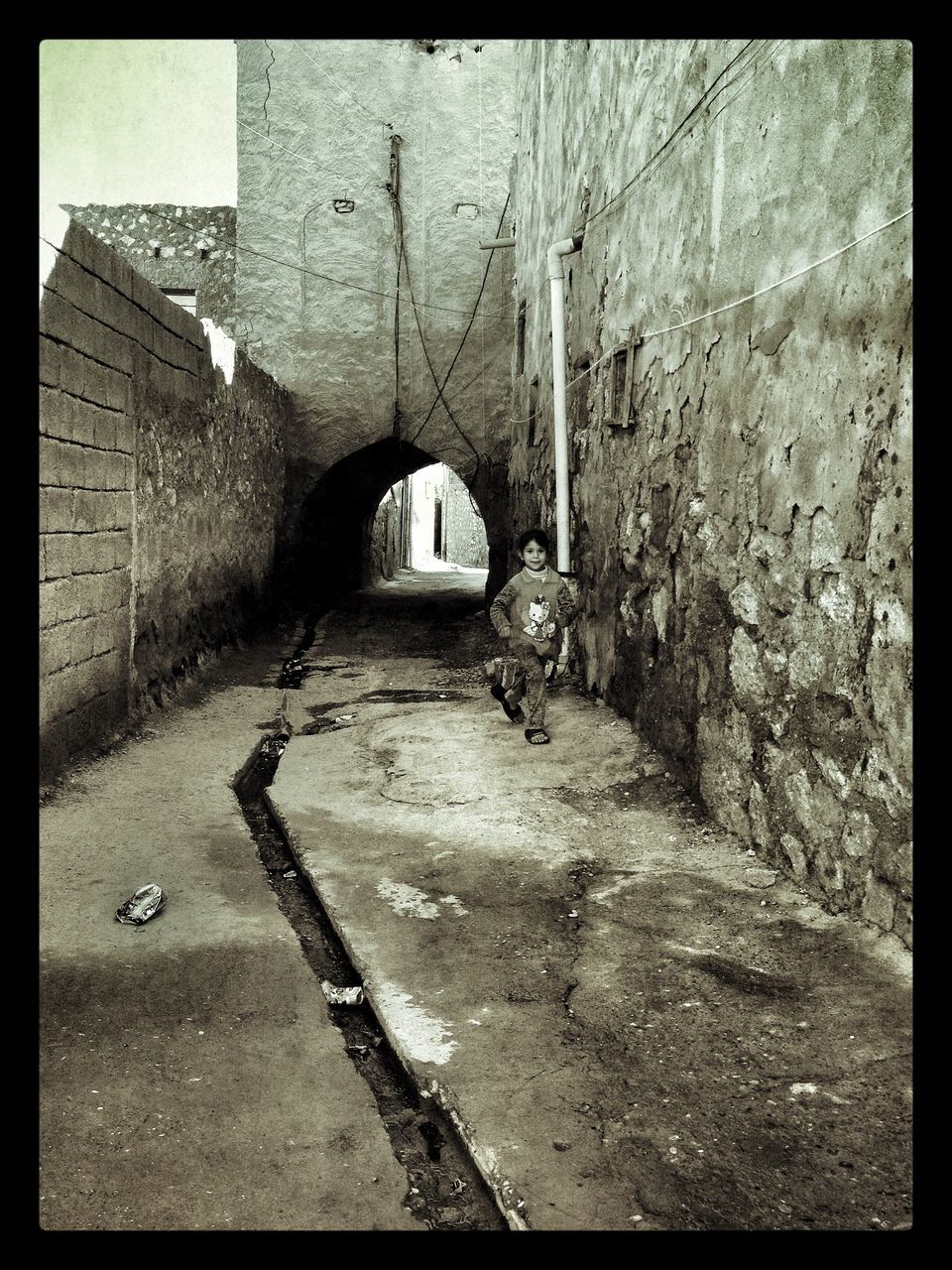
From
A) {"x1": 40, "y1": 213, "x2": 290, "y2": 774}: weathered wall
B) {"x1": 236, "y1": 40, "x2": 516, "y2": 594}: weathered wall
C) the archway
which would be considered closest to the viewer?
{"x1": 40, "y1": 213, "x2": 290, "y2": 774}: weathered wall

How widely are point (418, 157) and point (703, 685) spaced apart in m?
8.90

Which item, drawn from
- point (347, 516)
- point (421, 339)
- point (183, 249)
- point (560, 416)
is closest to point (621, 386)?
point (560, 416)

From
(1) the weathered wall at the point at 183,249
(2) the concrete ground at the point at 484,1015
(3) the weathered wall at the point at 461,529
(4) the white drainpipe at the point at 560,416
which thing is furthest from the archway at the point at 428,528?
(2) the concrete ground at the point at 484,1015

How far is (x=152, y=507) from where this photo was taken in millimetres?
5906

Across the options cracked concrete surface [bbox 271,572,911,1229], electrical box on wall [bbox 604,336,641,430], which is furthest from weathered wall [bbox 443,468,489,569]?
cracked concrete surface [bbox 271,572,911,1229]

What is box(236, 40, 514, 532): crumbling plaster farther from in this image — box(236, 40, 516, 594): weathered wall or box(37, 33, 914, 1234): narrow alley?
box(37, 33, 914, 1234): narrow alley

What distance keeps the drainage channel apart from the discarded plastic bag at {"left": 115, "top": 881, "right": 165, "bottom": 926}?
1.21 feet

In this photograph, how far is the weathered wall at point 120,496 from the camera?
446cm

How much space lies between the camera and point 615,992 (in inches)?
99.7

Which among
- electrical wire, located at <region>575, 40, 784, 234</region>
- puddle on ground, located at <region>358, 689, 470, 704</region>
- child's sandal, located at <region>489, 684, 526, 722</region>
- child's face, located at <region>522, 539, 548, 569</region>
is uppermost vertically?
electrical wire, located at <region>575, 40, 784, 234</region>

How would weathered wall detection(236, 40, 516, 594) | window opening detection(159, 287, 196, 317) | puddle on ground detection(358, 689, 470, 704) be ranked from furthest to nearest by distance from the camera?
window opening detection(159, 287, 196, 317)
weathered wall detection(236, 40, 516, 594)
puddle on ground detection(358, 689, 470, 704)

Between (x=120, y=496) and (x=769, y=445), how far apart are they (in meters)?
3.38

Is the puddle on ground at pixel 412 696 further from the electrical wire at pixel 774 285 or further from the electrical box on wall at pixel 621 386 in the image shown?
the electrical wire at pixel 774 285

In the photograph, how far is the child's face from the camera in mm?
5414
